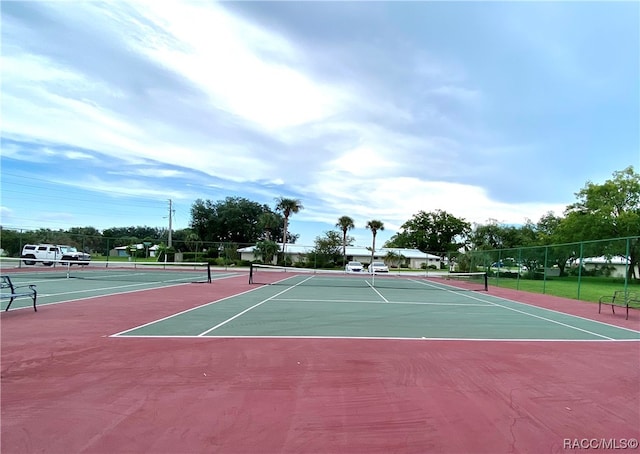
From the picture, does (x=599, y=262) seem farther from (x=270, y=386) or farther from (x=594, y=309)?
(x=270, y=386)

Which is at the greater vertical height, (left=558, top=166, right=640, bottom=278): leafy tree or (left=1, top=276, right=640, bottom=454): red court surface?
(left=558, top=166, right=640, bottom=278): leafy tree

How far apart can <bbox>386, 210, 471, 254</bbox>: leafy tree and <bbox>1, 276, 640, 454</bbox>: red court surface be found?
259 feet

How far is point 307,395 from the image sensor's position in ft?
15.6

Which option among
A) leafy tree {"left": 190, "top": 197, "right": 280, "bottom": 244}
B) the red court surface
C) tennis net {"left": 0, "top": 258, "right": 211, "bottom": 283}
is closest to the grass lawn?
the red court surface

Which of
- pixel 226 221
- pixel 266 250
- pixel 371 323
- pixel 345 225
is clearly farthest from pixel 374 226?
pixel 371 323

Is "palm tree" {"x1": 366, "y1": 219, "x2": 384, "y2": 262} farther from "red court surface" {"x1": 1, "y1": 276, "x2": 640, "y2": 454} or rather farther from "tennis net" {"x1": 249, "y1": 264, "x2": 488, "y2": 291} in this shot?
"red court surface" {"x1": 1, "y1": 276, "x2": 640, "y2": 454}

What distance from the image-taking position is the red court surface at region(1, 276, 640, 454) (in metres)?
3.68

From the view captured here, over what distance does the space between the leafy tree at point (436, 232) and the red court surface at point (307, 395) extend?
78.9 m

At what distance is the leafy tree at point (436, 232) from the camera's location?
84625 mm

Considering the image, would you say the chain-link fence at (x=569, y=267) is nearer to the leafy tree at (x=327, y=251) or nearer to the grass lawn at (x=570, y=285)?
the grass lawn at (x=570, y=285)

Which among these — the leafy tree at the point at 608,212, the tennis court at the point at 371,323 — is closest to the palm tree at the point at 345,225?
the leafy tree at the point at 608,212

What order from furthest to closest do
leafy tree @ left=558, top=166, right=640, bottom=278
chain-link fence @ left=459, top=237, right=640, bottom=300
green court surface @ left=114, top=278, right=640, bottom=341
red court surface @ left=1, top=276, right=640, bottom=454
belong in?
leafy tree @ left=558, top=166, right=640, bottom=278 < chain-link fence @ left=459, top=237, right=640, bottom=300 < green court surface @ left=114, top=278, right=640, bottom=341 < red court surface @ left=1, top=276, right=640, bottom=454

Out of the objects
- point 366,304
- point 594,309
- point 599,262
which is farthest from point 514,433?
point 599,262

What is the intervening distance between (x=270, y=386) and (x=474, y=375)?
2.91 metres
